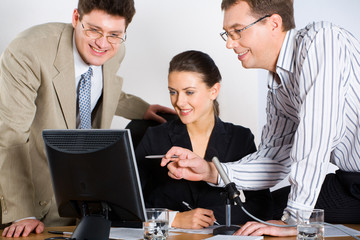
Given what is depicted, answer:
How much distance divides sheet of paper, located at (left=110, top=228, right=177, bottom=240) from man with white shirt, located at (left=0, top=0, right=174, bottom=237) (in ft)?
1.39

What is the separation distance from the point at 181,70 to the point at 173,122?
0.28 meters

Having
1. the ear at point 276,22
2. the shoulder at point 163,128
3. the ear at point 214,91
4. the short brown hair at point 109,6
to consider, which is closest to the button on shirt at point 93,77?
the short brown hair at point 109,6

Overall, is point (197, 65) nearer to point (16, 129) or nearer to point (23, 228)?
point (16, 129)

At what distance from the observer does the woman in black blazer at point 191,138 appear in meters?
2.48

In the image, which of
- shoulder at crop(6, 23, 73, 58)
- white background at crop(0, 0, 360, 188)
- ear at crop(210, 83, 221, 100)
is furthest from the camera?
white background at crop(0, 0, 360, 188)

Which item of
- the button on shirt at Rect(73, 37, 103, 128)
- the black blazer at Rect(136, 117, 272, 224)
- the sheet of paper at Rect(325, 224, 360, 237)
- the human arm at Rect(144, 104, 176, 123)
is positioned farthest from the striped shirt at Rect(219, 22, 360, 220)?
the button on shirt at Rect(73, 37, 103, 128)

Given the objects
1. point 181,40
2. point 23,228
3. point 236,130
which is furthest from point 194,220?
point 181,40

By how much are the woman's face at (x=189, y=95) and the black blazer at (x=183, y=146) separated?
92mm

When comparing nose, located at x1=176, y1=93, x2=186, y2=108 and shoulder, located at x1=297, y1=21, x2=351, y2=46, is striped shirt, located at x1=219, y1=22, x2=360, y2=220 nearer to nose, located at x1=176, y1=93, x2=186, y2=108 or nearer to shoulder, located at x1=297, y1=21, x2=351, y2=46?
shoulder, located at x1=297, y1=21, x2=351, y2=46

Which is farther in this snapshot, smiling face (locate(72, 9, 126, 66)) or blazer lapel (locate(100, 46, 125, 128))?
blazer lapel (locate(100, 46, 125, 128))

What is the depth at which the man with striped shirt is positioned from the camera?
1691 millimetres

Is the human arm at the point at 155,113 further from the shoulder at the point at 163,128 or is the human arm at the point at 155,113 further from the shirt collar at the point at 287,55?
the shirt collar at the point at 287,55

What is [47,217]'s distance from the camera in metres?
2.46

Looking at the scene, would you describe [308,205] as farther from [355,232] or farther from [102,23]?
[102,23]
